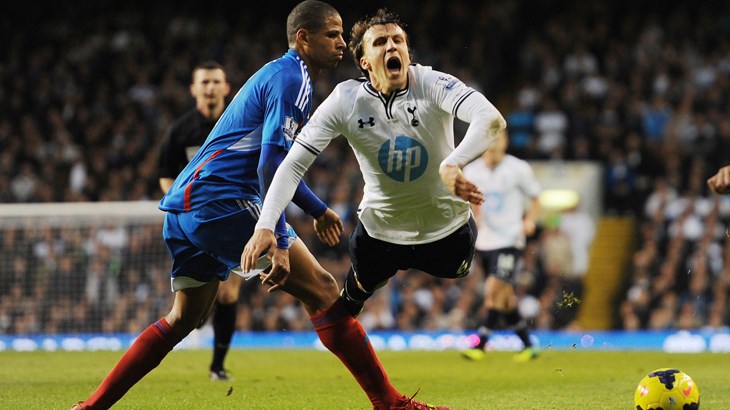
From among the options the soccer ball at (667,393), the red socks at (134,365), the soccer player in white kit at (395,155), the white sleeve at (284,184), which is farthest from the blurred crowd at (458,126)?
the white sleeve at (284,184)

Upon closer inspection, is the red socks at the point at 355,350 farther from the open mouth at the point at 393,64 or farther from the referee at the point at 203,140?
the referee at the point at 203,140

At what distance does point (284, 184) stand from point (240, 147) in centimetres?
58

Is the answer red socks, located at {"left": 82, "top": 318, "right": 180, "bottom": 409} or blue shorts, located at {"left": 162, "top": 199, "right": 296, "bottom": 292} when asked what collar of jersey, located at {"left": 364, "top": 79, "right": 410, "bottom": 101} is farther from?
red socks, located at {"left": 82, "top": 318, "right": 180, "bottom": 409}

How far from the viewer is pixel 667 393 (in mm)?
5715

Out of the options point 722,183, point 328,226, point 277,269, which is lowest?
point 277,269

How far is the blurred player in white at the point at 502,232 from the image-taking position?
10977 millimetres

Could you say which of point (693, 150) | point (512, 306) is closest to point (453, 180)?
point (512, 306)

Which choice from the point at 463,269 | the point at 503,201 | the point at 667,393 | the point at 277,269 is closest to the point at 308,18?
the point at 277,269

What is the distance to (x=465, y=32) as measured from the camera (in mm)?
22172

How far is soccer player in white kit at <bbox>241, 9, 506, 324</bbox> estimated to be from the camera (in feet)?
18.1

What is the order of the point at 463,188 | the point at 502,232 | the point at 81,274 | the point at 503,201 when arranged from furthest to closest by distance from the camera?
the point at 81,274 → the point at 503,201 → the point at 502,232 → the point at 463,188

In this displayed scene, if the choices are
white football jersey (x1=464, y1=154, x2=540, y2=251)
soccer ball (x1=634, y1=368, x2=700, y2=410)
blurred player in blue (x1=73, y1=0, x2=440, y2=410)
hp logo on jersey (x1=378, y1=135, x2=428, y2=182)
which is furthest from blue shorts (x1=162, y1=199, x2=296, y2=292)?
white football jersey (x1=464, y1=154, x2=540, y2=251)

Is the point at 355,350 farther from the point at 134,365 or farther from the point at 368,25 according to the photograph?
the point at 368,25

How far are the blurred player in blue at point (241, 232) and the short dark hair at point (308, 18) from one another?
23 centimetres
